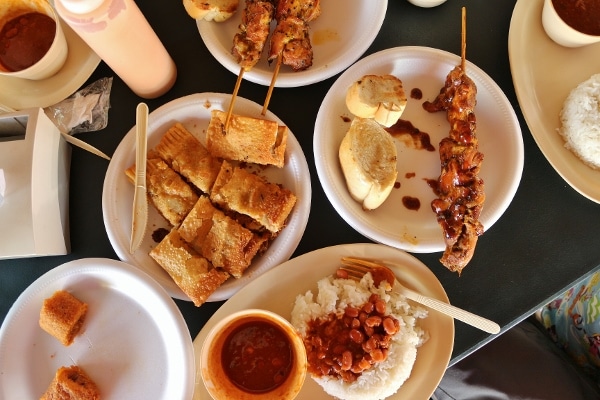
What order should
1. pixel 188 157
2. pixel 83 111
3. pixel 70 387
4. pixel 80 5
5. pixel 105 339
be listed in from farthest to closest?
pixel 83 111
pixel 188 157
pixel 105 339
pixel 70 387
pixel 80 5

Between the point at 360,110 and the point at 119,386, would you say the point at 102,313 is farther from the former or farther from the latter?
the point at 360,110

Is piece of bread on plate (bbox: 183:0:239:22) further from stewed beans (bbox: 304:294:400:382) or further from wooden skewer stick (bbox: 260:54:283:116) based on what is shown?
stewed beans (bbox: 304:294:400:382)

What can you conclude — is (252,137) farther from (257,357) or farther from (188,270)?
(257,357)

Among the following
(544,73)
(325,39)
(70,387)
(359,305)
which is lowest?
(70,387)

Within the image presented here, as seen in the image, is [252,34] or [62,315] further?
[252,34]

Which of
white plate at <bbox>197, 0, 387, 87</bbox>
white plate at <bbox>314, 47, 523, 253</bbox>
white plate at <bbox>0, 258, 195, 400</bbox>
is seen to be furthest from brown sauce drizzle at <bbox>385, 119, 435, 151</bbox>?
white plate at <bbox>0, 258, 195, 400</bbox>

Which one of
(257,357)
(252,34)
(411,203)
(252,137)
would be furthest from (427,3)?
(257,357)

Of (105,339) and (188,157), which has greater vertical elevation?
(188,157)
